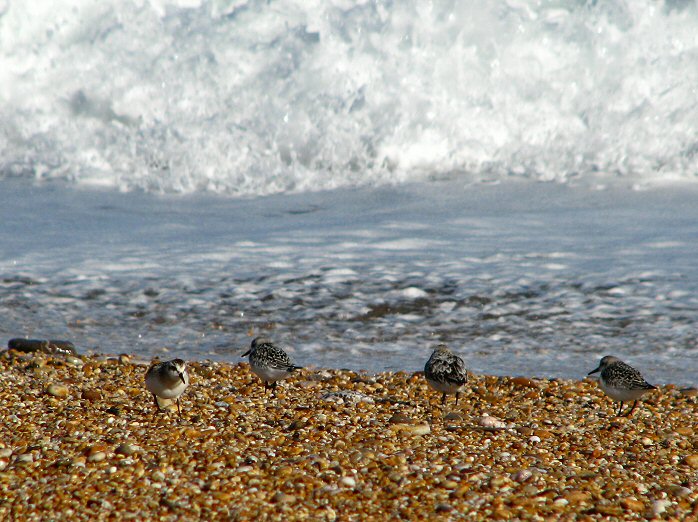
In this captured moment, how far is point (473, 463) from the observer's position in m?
4.26

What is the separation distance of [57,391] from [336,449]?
195 centimetres

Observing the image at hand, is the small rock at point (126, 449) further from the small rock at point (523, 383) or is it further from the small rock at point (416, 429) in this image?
the small rock at point (523, 383)

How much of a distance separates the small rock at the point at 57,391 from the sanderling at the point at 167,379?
661 millimetres

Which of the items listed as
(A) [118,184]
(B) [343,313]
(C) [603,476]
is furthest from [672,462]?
(A) [118,184]

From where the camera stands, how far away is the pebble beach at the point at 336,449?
3.74 metres

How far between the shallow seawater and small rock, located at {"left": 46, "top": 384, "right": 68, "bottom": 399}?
1323 mm

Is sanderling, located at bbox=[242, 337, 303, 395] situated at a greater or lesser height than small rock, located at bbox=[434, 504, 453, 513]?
greater

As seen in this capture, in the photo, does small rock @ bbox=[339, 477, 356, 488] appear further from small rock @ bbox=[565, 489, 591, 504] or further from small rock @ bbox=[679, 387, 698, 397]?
small rock @ bbox=[679, 387, 698, 397]

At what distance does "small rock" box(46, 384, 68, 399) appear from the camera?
5.29 m

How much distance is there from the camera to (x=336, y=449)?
4398mm

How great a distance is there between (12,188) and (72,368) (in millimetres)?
7696

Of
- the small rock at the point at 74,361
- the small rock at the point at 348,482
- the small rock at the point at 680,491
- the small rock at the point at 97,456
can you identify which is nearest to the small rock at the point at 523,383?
the small rock at the point at 680,491

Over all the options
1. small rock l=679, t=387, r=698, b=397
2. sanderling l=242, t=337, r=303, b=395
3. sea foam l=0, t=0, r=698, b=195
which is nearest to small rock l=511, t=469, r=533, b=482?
sanderling l=242, t=337, r=303, b=395

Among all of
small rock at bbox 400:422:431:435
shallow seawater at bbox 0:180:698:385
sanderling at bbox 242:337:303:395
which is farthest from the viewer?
shallow seawater at bbox 0:180:698:385
